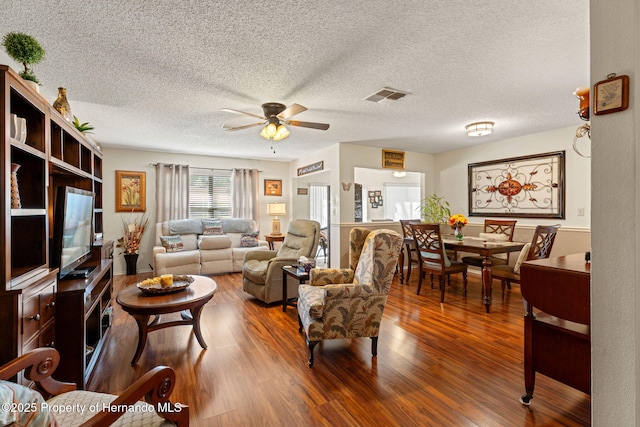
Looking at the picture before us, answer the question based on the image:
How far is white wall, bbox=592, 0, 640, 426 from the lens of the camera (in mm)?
978

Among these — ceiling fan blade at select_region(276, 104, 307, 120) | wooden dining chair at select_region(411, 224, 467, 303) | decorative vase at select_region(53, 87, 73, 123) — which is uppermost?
ceiling fan blade at select_region(276, 104, 307, 120)

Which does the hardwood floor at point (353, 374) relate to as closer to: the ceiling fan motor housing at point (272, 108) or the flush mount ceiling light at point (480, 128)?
the ceiling fan motor housing at point (272, 108)

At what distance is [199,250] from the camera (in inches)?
210

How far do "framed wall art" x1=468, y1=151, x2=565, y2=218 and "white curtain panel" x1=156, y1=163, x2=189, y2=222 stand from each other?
18.8 feet

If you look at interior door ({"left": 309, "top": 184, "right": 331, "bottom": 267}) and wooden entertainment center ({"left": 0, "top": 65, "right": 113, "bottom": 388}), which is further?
interior door ({"left": 309, "top": 184, "right": 331, "bottom": 267})

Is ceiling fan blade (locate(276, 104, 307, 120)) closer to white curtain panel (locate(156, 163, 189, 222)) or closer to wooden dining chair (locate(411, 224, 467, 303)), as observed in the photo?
wooden dining chair (locate(411, 224, 467, 303))

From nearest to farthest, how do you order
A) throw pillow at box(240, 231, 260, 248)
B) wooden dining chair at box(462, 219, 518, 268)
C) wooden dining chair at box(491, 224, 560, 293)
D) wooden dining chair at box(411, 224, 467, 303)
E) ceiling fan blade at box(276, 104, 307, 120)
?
ceiling fan blade at box(276, 104, 307, 120)
wooden dining chair at box(491, 224, 560, 293)
wooden dining chair at box(411, 224, 467, 303)
wooden dining chair at box(462, 219, 518, 268)
throw pillow at box(240, 231, 260, 248)

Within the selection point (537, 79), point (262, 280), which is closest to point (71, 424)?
point (262, 280)

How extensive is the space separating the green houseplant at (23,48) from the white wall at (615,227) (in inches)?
106

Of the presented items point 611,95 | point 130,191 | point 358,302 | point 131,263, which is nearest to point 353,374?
point 358,302

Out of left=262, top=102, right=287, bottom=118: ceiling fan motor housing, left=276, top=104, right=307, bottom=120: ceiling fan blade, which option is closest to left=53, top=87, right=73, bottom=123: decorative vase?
Answer: left=262, top=102, right=287, bottom=118: ceiling fan motor housing

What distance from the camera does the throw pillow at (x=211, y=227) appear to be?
224 inches

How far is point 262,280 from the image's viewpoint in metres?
3.63

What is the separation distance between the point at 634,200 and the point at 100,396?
222cm
